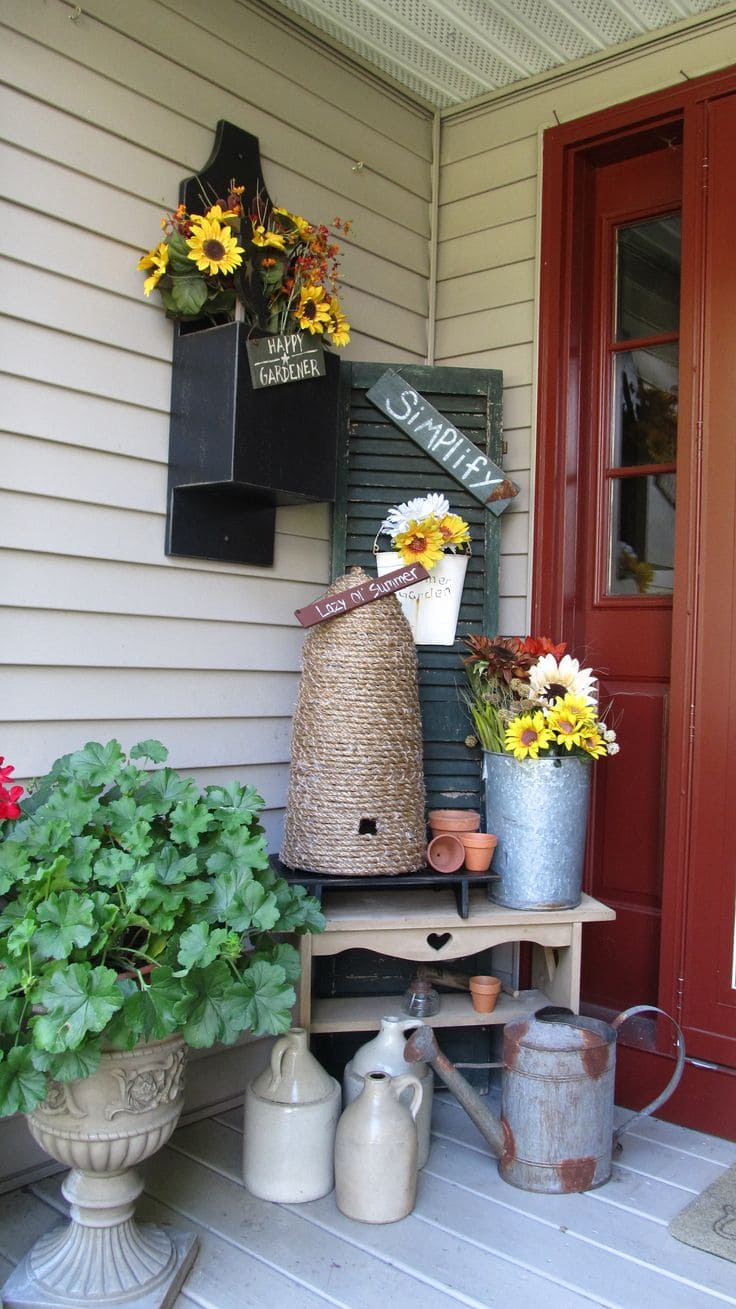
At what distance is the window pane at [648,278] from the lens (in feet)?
8.80

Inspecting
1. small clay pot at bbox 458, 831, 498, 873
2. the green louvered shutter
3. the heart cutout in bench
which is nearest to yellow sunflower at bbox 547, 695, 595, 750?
small clay pot at bbox 458, 831, 498, 873

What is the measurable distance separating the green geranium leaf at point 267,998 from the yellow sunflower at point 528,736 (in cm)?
80

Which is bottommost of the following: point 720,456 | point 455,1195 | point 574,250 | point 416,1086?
point 455,1195

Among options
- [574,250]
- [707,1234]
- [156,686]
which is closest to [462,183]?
[574,250]

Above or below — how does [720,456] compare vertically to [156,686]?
above

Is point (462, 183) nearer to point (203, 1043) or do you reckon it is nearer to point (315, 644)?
point (315, 644)

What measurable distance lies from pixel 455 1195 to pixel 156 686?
1.21m

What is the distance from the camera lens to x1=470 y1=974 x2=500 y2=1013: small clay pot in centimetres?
237

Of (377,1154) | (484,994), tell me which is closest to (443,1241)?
(377,1154)

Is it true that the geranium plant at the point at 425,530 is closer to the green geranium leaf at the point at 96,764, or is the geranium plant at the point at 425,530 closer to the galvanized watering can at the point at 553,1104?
the green geranium leaf at the point at 96,764

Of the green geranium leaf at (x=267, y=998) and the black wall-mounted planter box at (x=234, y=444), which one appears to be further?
the black wall-mounted planter box at (x=234, y=444)

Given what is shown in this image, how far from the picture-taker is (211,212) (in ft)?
7.11

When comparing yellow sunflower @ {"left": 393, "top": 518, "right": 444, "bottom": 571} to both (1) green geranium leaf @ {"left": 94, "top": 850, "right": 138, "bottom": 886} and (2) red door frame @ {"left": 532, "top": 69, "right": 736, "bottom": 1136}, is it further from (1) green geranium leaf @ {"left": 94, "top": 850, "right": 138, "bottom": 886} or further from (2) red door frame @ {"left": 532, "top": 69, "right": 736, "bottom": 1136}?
(1) green geranium leaf @ {"left": 94, "top": 850, "right": 138, "bottom": 886}

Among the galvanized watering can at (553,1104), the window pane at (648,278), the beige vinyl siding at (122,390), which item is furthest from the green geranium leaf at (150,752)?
the window pane at (648,278)
